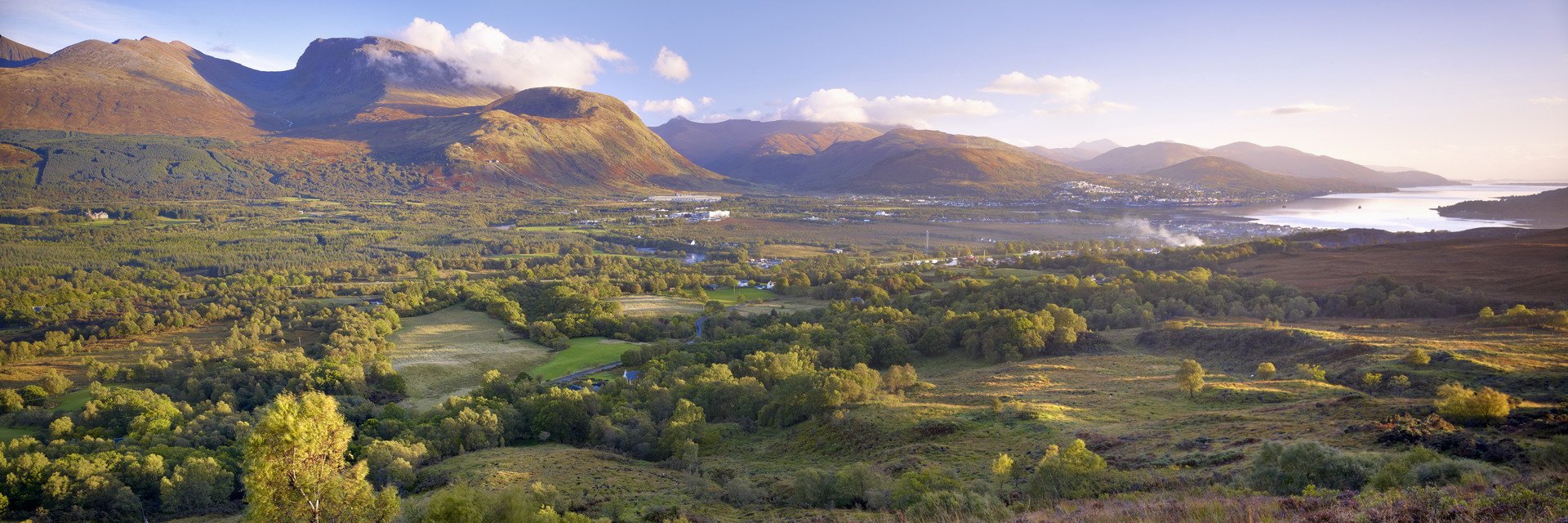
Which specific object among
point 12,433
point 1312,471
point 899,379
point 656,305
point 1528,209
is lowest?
point 12,433

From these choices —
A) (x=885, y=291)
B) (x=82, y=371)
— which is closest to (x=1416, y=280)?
(x=885, y=291)

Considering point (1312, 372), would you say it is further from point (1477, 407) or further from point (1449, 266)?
point (1449, 266)

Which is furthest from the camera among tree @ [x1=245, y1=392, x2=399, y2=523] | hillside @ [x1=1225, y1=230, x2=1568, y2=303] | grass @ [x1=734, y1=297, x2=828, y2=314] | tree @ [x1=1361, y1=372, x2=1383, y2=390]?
grass @ [x1=734, y1=297, x2=828, y2=314]

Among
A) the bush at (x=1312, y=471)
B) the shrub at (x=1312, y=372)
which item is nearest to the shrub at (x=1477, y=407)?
the bush at (x=1312, y=471)

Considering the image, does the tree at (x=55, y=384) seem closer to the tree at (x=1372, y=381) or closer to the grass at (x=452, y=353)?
the grass at (x=452, y=353)

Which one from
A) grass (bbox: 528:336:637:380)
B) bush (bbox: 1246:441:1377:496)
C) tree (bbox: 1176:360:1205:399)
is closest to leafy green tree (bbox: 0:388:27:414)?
grass (bbox: 528:336:637:380)

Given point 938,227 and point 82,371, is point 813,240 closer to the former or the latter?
point 938,227

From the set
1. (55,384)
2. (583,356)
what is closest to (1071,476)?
(583,356)

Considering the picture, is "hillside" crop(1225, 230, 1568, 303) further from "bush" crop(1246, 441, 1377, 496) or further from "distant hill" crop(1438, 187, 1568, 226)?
"bush" crop(1246, 441, 1377, 496)
